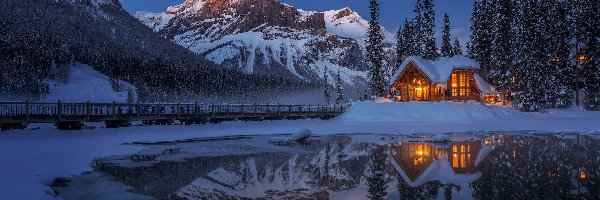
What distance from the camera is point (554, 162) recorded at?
15516 millimetres

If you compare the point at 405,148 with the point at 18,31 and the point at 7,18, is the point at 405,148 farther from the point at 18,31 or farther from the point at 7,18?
the point at 7,18

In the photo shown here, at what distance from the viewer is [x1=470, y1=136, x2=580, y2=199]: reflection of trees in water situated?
1023 cm

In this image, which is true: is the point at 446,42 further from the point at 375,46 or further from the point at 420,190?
the point at 420,190

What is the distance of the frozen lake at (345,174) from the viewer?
10625mm

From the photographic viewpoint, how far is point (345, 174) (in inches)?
533

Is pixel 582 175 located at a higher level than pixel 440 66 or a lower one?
lower

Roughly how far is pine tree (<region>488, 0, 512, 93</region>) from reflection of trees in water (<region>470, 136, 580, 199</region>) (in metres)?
42.2

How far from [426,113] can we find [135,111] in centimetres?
2680

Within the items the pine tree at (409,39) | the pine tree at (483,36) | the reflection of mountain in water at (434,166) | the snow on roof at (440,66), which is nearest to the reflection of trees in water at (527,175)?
the reflection of mountain in water at (434,166)

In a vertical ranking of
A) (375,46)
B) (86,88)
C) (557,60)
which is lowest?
(86,88)

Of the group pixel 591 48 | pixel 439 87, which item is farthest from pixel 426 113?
pixel 591 48

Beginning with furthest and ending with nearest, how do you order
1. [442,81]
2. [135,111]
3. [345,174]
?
[442,81], [135,111], [345,174]

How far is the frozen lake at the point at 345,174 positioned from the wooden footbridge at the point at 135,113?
1242 centimetres

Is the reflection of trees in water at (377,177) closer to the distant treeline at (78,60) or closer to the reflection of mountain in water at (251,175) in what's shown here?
the reflection of mountain in water at (251,175)
